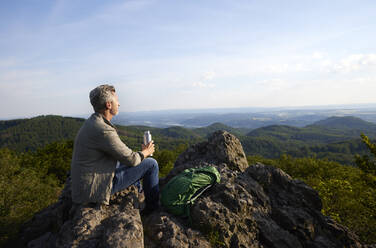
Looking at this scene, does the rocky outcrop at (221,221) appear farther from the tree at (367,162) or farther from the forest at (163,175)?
the tree at (367,162)

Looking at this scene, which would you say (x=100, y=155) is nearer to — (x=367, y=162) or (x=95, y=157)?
(x=95, y=157)

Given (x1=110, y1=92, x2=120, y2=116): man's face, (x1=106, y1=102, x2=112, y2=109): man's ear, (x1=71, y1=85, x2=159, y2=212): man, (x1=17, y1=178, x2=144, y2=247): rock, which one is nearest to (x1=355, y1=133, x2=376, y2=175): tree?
(x1=71, y1=85, x2=159, y2=212): man

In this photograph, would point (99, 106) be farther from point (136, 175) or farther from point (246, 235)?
point (246, 235)

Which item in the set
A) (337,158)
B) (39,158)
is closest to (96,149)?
(39,158)

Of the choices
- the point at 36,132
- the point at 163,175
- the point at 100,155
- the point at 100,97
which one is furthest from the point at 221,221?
the point at 36,132

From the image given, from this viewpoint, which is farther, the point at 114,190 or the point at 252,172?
the point at 252,172

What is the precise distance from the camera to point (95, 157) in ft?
13.8

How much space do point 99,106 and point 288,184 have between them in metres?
6.40

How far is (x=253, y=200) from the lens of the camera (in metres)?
5.94

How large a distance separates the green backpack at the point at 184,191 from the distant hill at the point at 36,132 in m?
169

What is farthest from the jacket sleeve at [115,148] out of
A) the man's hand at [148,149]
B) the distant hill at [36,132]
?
the distant hill at [36,132]

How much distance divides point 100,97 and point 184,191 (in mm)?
3062

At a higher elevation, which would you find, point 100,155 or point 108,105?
point 108,105

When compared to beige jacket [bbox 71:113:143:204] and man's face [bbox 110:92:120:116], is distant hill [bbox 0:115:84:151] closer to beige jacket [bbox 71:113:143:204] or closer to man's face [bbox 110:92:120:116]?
beige jacket [bbox 71:113:143:204]
